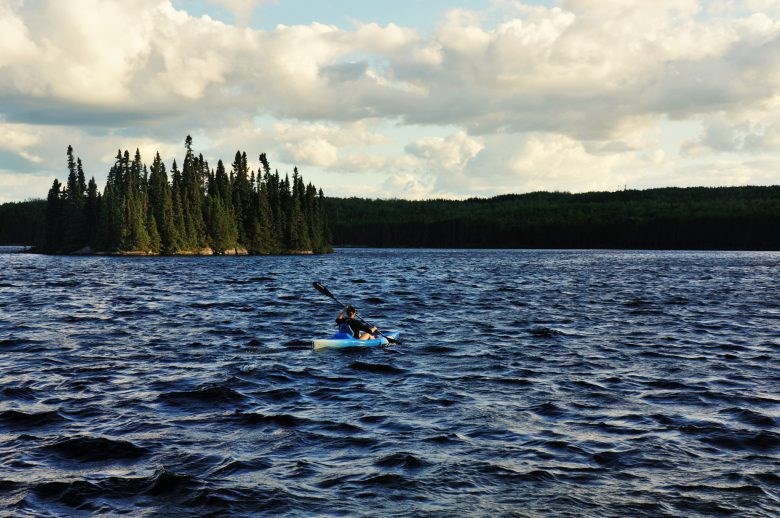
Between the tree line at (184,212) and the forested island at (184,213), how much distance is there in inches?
7.5

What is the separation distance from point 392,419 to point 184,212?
142342mm

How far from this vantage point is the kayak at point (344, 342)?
1037 inches

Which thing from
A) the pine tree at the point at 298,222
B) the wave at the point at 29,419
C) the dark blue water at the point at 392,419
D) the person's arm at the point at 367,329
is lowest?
the dark blue water at the point at 392,419

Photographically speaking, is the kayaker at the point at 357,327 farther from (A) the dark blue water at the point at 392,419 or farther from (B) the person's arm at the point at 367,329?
(A) the dark blue water at the point at 392,419

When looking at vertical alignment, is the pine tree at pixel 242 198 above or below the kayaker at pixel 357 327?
above

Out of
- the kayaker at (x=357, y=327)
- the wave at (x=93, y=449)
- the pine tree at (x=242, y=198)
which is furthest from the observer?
the pine tree at (x=242, y=198)

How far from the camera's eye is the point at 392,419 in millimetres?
16188

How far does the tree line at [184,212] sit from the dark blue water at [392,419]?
380 ft

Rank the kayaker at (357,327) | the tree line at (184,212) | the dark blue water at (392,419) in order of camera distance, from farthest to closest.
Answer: the tree line at (184,212), the kayaker at (357,327), the dark blue water at (392,419)

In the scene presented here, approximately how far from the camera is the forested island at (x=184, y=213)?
14538 centimetres

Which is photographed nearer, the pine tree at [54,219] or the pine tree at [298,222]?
the pine tree at [54,219]

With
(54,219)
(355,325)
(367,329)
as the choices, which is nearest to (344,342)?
(355,325)

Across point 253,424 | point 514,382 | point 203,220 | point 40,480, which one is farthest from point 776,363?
point 203,220

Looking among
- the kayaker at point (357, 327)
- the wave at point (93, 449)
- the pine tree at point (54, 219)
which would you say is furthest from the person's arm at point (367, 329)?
the pine tree at point (54, 219)
